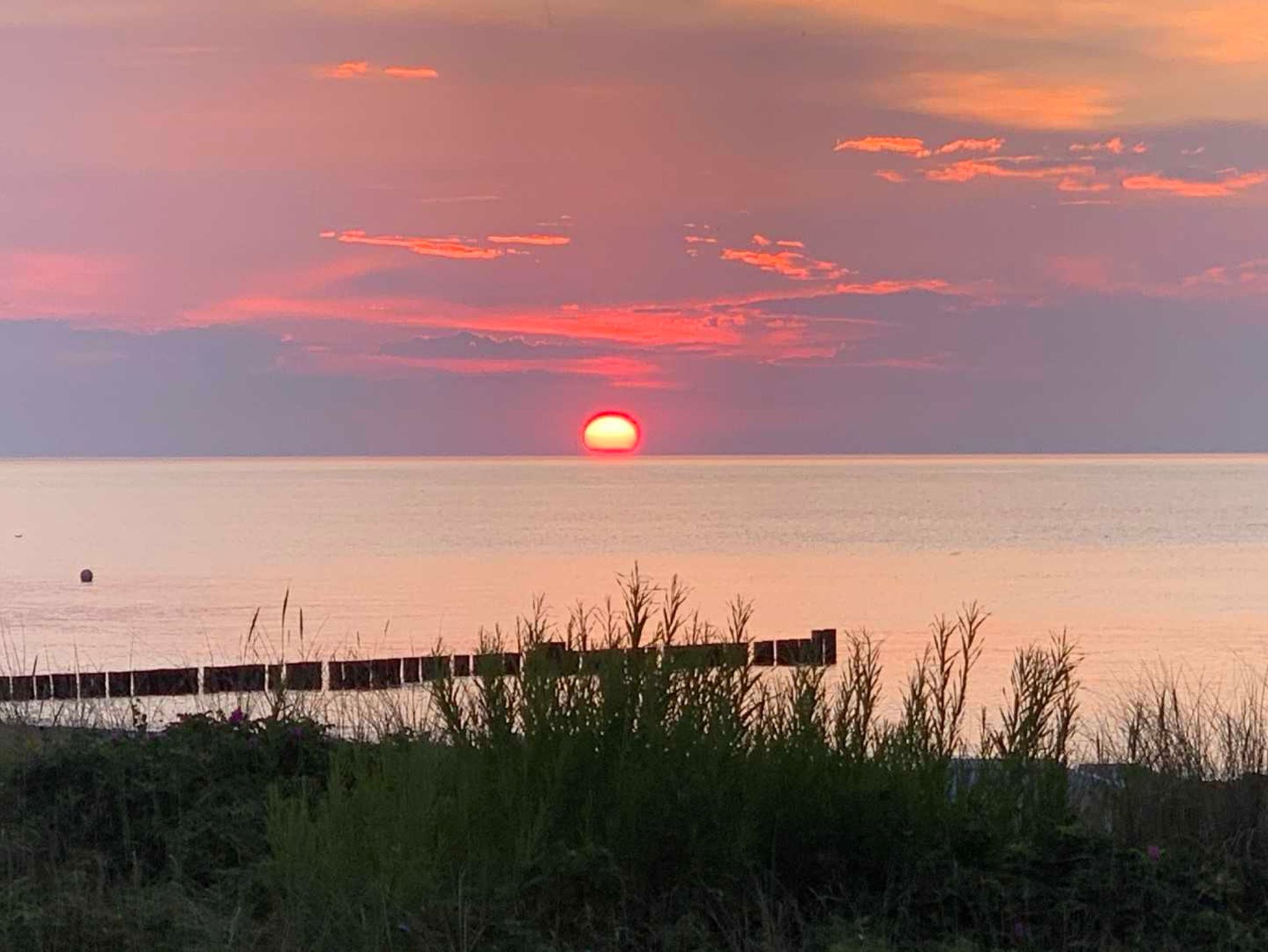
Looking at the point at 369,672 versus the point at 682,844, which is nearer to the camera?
the point at 682,844

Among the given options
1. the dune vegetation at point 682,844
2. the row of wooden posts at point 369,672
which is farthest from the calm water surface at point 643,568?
the dune vegetation at point 682,844

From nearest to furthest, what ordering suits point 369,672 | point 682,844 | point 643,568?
point 682,844 → point 369,672 → point 643,568

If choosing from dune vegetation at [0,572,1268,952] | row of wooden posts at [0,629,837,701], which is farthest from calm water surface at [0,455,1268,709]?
dune vegetation at [0,572,1268,952]

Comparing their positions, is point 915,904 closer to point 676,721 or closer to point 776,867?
point 776,867

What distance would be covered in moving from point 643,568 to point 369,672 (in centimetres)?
4875

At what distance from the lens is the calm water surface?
41094mm

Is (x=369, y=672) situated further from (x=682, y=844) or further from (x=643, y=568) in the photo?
(x=643, y=568)

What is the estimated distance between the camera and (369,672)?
76.5 ft

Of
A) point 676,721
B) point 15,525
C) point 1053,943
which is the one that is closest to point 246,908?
point 676,721

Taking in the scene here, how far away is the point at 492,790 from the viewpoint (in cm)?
796

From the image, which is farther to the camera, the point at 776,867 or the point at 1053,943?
the point at 776,867

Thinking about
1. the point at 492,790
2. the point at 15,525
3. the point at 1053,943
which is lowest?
the point at 1053,943

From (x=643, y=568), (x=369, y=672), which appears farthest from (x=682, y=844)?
(x=643, y=568)

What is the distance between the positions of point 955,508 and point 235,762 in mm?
134217
